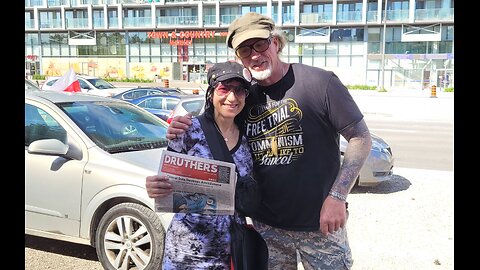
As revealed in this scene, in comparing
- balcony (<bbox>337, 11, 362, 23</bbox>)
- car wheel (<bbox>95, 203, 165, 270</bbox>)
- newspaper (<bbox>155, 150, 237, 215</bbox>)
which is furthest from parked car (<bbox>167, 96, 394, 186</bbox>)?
balcony (<bbox>337, 11, 362, 23</bbox>)

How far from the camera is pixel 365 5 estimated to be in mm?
45312

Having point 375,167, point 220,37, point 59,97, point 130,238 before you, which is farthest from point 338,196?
point 220,37

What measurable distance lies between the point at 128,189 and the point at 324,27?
46.9 metres

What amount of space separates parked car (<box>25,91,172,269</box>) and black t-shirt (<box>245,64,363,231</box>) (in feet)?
4.89

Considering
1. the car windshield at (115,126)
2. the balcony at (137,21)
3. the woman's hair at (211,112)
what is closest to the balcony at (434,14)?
the balcony at (137,21)

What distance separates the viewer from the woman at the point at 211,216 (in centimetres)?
222

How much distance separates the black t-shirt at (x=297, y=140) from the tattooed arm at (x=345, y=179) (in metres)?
0.08

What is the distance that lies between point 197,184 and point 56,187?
2344 mm

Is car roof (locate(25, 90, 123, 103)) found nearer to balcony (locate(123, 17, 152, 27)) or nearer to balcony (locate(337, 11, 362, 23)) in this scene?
balcony (locate(337, 11, 362, 23))

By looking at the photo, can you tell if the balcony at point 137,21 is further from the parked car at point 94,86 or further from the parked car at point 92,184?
the parked car at point 92,184

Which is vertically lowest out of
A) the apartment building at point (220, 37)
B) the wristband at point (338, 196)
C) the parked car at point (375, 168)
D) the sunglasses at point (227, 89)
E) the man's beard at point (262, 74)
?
the parked car at point (375, 168)

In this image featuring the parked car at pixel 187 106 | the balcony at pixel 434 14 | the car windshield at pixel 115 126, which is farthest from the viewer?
the balcony at pixel 434 14

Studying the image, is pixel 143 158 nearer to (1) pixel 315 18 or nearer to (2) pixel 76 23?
(1) pixel 315 18

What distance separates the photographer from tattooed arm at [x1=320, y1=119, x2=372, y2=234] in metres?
2.25
